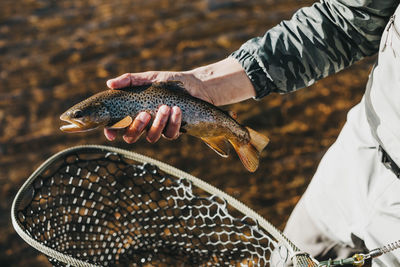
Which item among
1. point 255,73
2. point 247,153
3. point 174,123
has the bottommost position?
point 247,153

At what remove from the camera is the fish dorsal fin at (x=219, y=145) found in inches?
89.8

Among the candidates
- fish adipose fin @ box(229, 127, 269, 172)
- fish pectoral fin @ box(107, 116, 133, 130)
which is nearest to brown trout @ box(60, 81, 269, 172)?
fish pectoral fin @ box(107, 116, 133, 130)

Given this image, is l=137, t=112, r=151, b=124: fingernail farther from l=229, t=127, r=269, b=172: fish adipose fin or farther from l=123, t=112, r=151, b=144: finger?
l=229, t=127, r=269, b=172: fish adipose fin

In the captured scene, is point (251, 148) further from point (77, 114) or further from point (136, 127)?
point (77, 114)

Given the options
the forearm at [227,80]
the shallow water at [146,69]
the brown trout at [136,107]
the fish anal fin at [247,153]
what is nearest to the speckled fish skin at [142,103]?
the brown trout at [136,107]

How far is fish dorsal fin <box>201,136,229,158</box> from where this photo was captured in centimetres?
228

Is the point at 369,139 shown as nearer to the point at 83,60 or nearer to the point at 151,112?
the point at 151,112

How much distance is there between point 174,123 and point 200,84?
309 mm

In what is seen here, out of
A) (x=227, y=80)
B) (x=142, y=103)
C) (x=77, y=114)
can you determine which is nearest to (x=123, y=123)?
(x=142, y=103)

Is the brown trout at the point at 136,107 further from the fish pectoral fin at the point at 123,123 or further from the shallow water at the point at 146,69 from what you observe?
the shallow water at the point at 146,69

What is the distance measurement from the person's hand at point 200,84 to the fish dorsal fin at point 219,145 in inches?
8.7

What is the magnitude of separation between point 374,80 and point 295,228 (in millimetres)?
1058

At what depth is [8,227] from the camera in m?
3.93

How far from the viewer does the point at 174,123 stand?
2080 mm
